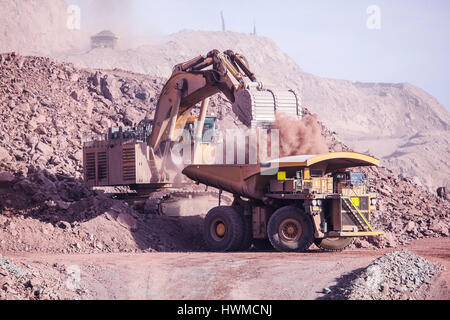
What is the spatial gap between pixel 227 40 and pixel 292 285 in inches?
4051

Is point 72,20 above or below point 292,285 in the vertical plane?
above

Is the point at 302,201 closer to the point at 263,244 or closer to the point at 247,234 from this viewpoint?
the point at 247,234

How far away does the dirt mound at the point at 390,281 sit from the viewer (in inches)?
443

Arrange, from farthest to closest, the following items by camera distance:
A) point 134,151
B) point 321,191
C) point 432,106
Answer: point 432,106
point 134,151
point 321,191

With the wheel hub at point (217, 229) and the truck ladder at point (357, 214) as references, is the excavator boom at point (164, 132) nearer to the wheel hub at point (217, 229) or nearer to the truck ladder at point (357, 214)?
the wheel hub at point (217, 229)

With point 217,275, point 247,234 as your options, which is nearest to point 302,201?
point 247,234

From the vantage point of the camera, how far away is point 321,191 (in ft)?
57.2

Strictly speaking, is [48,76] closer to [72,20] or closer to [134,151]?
[134,151]

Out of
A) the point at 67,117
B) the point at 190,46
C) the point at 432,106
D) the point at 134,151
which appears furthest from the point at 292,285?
the point at 190,46

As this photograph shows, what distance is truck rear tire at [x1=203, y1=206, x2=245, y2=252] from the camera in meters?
18.4

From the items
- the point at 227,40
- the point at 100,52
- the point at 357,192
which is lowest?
the point at 357,192

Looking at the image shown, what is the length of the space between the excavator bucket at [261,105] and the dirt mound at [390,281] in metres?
6.11

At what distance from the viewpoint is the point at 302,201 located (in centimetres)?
1731

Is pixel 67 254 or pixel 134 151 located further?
pixel 134 151
